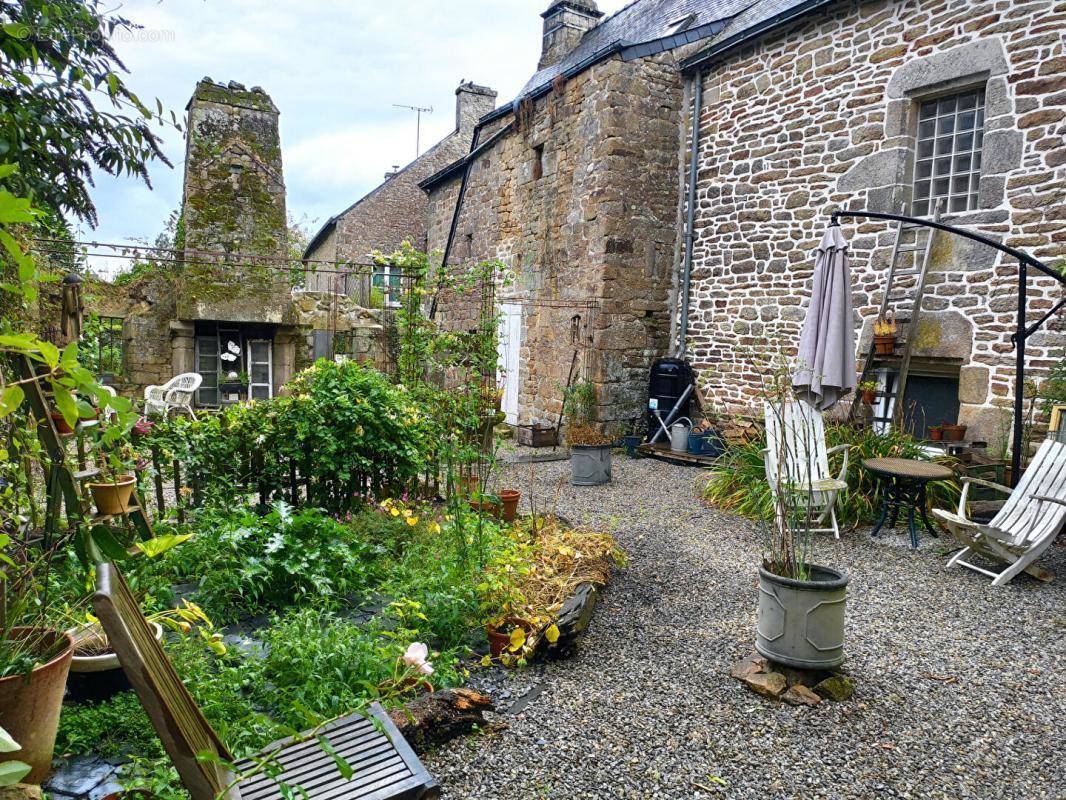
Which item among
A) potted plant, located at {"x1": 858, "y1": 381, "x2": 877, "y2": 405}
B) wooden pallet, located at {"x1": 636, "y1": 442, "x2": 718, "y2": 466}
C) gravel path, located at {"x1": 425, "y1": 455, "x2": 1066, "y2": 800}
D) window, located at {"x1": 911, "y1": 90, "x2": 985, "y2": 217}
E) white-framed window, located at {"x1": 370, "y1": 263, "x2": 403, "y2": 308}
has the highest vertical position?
window, located at {"x1": 911, "y1": 90, "x2": 985, "y2": 217}

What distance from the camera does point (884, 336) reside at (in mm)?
7227

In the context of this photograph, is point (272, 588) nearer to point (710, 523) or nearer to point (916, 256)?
point (710, 523)

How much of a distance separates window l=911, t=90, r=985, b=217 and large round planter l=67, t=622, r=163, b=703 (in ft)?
25.0

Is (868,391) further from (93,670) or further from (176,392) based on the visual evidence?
(176,392)

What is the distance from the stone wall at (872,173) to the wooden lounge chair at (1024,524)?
65.4 inches

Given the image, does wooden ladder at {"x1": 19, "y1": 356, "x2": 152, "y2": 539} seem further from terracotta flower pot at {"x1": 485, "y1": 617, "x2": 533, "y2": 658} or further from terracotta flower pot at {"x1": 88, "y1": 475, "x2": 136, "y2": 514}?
terracotta flower pot at {"x1": 485, "y1": 617, "x2": 533, "y2": 658}

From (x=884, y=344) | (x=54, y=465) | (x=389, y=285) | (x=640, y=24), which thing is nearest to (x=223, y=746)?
(x=54, y=465)

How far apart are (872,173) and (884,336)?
5.88ft

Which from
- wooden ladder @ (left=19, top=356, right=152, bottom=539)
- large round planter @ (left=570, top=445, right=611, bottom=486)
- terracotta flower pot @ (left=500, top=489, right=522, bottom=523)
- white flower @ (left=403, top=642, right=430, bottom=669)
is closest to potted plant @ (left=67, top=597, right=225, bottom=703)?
wooden ladder @ (left=19, top=356, right=152, bottom=539)

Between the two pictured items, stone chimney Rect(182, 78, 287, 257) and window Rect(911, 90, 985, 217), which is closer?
window Rect(911, 90, 985, 217)

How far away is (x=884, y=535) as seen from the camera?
5.83 meters

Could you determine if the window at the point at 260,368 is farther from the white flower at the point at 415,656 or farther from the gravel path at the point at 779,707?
the white flower at the point at 415,656

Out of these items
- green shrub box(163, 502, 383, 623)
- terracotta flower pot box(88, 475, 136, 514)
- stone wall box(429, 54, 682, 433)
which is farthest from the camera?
stone wall box(429, 54, 682, 433)

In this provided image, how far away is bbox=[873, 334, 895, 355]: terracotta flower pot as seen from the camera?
7188 millimetres
